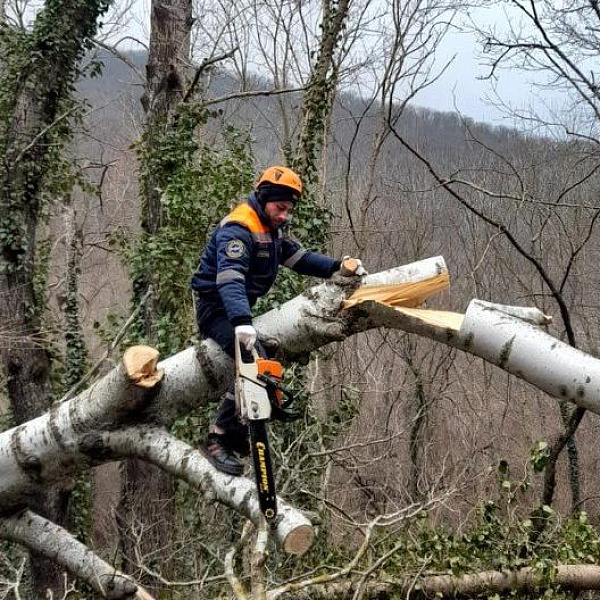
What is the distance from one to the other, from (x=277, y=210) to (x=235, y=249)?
0.40m

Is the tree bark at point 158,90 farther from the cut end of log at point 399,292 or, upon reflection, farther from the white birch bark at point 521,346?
the white birch bark at point 521,346

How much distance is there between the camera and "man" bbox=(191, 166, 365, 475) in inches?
141

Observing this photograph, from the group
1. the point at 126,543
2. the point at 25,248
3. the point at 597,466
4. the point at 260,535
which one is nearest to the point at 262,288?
the point at 260,535

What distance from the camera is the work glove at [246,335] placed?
3.31 meters

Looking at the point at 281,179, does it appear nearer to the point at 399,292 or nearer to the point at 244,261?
the point at 244,261

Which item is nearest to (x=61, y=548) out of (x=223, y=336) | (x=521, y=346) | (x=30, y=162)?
(x=223, y=336)

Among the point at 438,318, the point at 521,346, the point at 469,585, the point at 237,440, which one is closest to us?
the point at 521,346

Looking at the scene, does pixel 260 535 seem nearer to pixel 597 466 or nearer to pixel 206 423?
pixel 206 423

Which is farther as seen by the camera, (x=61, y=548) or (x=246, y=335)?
(x=61, y=548)

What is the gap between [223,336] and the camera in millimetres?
3695

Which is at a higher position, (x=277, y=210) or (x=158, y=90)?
(x=158, y=90)

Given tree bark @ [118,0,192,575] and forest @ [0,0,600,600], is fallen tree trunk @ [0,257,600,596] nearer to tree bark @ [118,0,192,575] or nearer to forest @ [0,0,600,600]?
forest @ [0,0,600,600]

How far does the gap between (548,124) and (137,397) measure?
859cm

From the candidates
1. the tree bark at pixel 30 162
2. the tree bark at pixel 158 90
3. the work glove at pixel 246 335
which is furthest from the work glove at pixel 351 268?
the tree bark at pixel 30 162
